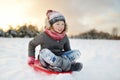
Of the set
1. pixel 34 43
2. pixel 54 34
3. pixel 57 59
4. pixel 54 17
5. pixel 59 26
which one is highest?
pixel 54 17

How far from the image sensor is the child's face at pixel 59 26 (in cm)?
445

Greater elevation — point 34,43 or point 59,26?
point 59,26

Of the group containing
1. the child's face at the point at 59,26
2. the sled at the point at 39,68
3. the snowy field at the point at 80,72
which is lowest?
the snowy field at the point at 80,72

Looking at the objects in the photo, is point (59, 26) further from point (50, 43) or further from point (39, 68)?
point (39, 68)

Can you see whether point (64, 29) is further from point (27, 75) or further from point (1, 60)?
point (1, 60)

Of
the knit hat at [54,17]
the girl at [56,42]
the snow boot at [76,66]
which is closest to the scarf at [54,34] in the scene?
the girl at [56,42]

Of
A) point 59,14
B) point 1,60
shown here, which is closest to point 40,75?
point 59,14

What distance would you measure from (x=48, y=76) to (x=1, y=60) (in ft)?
4.61

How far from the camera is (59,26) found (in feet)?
14.6

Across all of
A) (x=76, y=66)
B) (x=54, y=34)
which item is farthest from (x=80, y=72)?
(x=54, y=34)

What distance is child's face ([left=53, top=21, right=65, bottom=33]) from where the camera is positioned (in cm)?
445

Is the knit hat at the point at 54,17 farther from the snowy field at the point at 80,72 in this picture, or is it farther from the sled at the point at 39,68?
the snowy field at the point at 80,72

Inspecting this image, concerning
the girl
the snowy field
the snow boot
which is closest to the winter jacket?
the girl

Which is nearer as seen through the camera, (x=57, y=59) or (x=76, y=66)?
(x=57, y=59)
